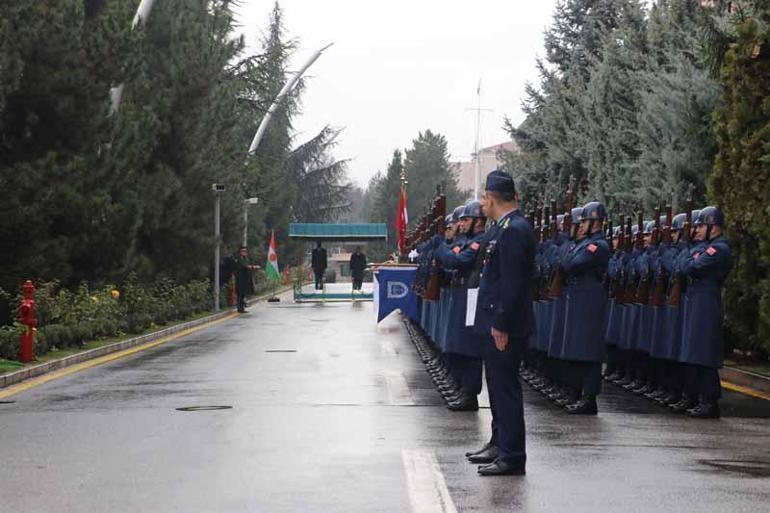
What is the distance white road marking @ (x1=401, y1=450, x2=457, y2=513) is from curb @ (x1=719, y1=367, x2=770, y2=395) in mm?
6653

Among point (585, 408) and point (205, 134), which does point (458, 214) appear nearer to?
point (585, 408)

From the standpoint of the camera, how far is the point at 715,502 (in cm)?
827

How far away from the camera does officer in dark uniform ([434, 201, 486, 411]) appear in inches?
496

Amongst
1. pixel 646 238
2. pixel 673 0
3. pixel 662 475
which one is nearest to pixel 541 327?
pixel 646 238

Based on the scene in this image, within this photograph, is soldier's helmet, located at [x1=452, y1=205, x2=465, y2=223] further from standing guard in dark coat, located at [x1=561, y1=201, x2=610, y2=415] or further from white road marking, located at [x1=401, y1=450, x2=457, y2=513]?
white road marking, located at [x1=401, y1=450, x2=457, y2=513]

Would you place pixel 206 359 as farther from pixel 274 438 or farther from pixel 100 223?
pixel 274 438

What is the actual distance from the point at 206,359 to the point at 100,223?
167 inches

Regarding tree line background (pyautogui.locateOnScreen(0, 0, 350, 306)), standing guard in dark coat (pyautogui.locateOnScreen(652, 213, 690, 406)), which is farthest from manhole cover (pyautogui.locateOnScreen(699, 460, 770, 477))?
tree line background (pyautogui.locateOnScreen(0, 0, 350, 306))

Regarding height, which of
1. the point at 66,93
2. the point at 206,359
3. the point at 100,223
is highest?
the point at 66,93

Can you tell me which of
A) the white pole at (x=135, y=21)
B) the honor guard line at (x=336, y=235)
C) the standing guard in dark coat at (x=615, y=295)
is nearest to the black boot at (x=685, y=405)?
the standing guard in dark coat at (x=615, y=295)

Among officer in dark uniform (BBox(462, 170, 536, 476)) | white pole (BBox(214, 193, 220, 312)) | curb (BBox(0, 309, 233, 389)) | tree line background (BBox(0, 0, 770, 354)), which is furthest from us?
white pole (BBox(214, 193, 220, 312))

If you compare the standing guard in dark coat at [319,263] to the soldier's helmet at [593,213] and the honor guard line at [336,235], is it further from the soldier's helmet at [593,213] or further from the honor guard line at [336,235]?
the soldier's helmet at [593,213]

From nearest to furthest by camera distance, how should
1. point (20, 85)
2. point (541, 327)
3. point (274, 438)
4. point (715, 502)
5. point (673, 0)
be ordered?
1. point (715, 502)
2. point (274, 438)
3. point (541, 327)
4. point (20, 85)
5. point (673, 0)

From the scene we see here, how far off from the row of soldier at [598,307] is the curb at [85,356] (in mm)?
5007
